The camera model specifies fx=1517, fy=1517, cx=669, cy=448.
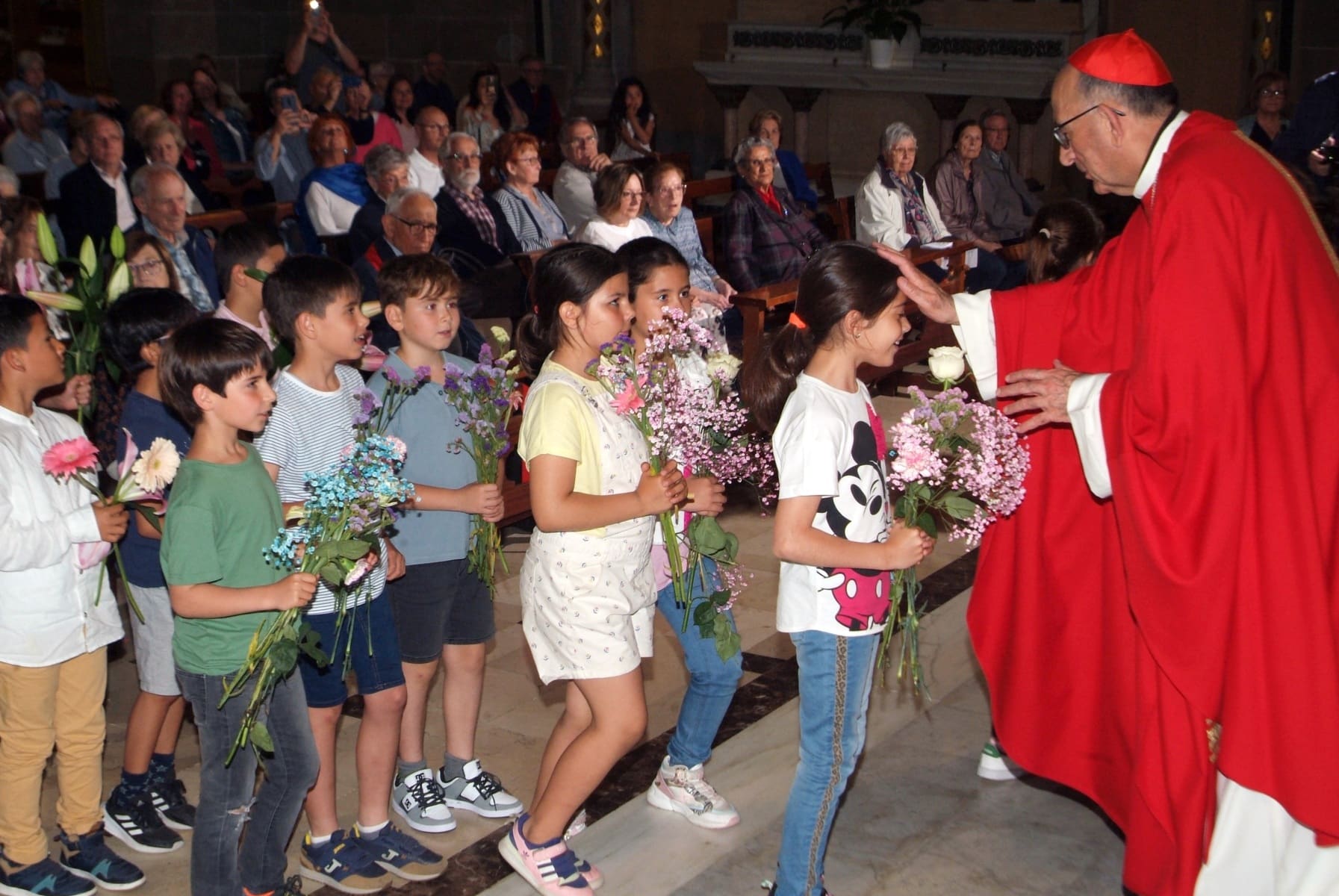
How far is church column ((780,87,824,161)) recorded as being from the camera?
1321 cm

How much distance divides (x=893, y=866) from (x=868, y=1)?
1025 centimetres

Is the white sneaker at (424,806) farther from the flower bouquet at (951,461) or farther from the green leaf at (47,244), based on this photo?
the green leaf at (47,244)

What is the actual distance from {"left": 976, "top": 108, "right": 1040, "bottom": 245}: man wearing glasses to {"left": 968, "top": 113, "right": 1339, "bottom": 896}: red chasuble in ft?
20.4

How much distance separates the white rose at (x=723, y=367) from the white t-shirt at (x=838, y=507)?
1.46ft

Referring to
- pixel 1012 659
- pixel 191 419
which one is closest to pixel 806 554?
pixel 1012 659

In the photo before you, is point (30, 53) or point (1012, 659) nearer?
point (1012, 659)

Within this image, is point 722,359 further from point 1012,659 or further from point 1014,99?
point 1014,99

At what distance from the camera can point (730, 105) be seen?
531 inches

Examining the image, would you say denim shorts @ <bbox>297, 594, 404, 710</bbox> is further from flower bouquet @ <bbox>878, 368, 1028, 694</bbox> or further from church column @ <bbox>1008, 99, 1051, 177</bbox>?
church column @ <bbox>1008, 99, 1051, 177</bbox>

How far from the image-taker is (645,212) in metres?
6.74

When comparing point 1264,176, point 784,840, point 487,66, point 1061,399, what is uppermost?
point 487,66

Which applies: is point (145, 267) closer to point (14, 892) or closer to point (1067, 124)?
point (14, 892)

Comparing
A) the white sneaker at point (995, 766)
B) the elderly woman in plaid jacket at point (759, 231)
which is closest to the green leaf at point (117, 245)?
the white sneaker at point (995, 766)

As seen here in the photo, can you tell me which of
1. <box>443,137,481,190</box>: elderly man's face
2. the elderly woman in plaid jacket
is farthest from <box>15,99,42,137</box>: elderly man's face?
the elderly woman in plaid jacket
